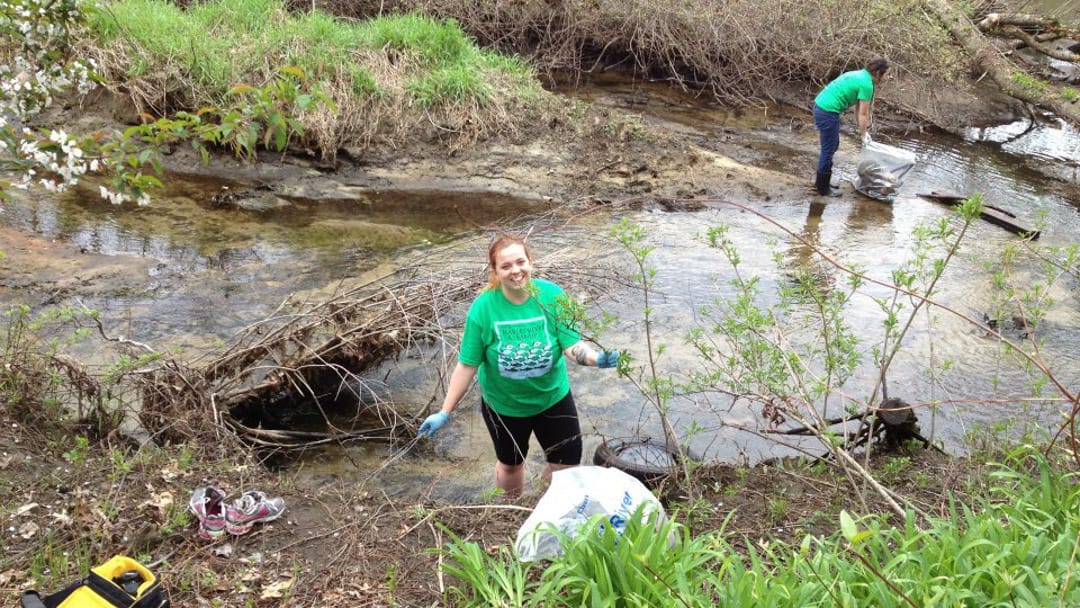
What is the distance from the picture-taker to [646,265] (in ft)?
25.3

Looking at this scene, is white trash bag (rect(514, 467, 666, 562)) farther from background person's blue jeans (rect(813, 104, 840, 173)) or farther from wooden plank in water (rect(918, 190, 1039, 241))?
background person's blue jeans (rect(813, 104, 840, 173))

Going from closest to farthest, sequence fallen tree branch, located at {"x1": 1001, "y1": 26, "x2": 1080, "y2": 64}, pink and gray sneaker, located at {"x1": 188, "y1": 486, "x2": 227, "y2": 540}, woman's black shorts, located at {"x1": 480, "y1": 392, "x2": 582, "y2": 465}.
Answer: pink and gray sneaker, located at {"x1": 188, "y1": 486, "x2": 227, "y2": 540} < woman's black shorts, located at {"x1": 480, "y1": 392, "x2": 582, "y2": 465} < fallen tree branch, located at {"x1": 1001, "y1": 26, "x2": 1080, "y2": 64}

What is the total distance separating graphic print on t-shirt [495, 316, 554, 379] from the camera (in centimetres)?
396

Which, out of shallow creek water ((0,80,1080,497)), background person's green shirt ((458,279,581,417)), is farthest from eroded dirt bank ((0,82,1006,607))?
background person's green shirt ((458,279,581,417))

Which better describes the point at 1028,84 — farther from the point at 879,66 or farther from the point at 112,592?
the point at 112,592

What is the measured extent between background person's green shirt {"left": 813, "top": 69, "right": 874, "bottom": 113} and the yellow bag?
8.64 metres

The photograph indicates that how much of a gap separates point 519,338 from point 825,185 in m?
7.17

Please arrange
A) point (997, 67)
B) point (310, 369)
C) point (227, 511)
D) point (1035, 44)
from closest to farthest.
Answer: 1. point (227, 511)
2. point (310, 369)
3. point (997, 67)
4. point (1035, 44)

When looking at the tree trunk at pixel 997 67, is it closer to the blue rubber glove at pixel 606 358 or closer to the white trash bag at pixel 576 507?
the blue rubber glove at pixel 606 358

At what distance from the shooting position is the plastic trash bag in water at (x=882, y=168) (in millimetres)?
9773

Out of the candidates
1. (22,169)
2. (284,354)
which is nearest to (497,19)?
(284,354)

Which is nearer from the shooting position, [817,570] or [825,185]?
[817,570]

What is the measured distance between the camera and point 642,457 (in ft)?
16.2

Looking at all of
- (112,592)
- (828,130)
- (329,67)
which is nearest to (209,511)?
(112,592)
